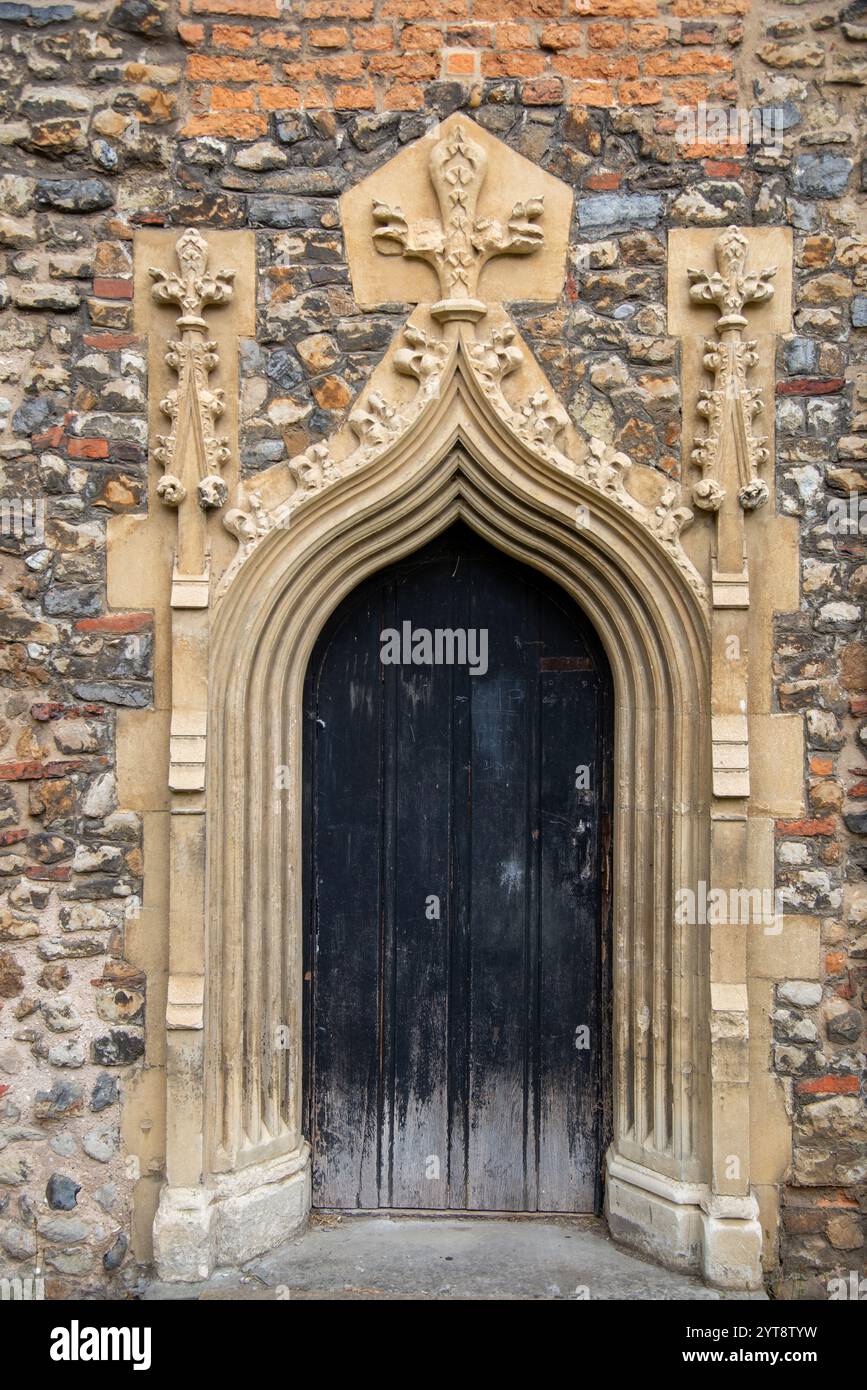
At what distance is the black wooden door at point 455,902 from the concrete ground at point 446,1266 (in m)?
0.15

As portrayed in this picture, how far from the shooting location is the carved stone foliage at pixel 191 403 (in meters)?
4.04

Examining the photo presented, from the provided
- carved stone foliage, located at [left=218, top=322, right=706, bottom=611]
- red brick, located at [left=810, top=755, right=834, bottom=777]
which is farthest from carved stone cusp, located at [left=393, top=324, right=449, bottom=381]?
red brick, located at [left=810, top=755, right=834, bottom=777]

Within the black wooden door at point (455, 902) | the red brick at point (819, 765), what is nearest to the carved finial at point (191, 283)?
the black wooden door at point (455, 902)

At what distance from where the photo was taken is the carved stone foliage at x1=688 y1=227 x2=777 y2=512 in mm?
4031

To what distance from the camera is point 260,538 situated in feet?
13.4

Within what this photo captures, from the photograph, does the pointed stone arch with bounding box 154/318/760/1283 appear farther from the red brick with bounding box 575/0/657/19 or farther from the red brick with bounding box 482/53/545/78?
the red brick with bounding box 575/0/657/19

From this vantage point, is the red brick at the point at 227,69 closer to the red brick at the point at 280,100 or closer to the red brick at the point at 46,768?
the red brick at the point at 280,100

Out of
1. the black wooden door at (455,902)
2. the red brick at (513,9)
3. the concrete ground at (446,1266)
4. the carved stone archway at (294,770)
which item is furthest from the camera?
the black wooden door at (455,902)

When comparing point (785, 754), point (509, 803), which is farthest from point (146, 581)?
point (785, 754)

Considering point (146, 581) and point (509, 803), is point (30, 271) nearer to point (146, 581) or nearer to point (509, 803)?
point (146, 581)

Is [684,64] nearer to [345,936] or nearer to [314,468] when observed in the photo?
[314,468]

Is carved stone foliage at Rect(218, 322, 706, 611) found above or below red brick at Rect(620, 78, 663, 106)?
below

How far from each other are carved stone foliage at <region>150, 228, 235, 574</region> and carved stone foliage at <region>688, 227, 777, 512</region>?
1.72 meters

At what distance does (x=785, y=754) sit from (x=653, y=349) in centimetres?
153
